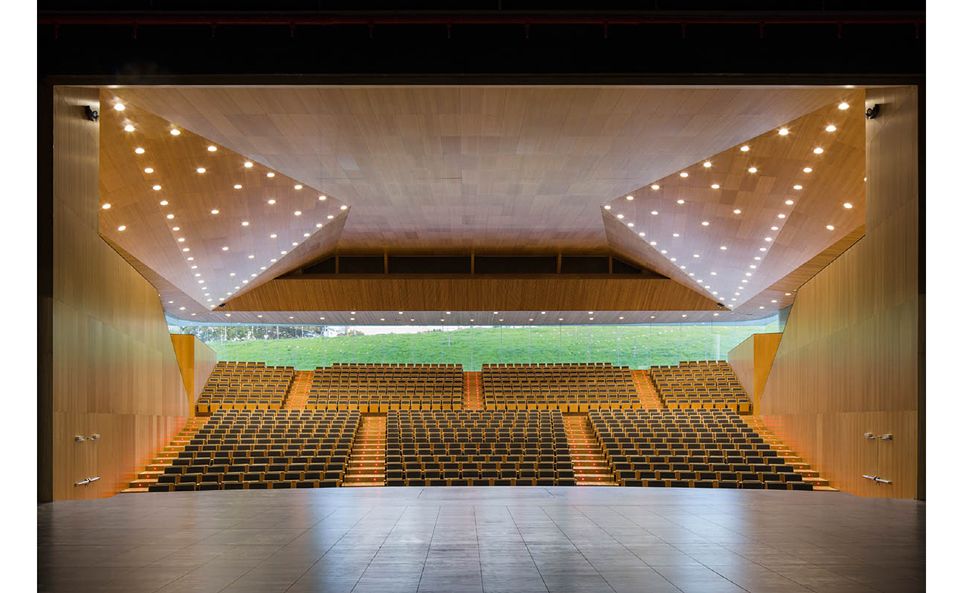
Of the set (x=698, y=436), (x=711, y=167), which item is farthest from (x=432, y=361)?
(x=711, y=167)

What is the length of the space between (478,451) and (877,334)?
9176mm

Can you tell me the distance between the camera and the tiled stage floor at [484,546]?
472 centimetres

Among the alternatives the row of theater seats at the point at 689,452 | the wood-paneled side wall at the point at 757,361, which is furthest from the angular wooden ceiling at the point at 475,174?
the wood-paneled side wall at the point at 757,361

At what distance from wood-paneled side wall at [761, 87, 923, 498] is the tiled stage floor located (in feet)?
5.06

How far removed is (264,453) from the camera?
18.1 metres

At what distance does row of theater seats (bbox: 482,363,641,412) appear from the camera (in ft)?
89.4

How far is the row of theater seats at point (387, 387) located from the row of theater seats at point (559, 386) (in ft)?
4.18

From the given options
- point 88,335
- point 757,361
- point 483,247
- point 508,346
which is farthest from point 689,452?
point 508,346

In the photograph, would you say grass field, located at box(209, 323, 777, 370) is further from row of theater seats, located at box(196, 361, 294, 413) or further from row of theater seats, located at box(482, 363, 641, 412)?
row of theater seats, located at box(196, 361, 294, 413)

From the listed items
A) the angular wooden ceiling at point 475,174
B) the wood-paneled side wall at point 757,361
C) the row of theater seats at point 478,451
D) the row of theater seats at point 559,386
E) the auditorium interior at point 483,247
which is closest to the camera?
the auditorium interior at point 483,247

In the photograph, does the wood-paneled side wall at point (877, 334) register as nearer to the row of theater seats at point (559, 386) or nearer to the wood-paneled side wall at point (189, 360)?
the row of theater seats at point (559, 386)

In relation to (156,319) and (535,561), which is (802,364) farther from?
(535,561)

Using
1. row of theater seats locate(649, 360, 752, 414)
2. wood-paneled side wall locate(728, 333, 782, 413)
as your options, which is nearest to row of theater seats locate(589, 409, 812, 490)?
wood-paneled side wall locate(728, 333, 782, 413)

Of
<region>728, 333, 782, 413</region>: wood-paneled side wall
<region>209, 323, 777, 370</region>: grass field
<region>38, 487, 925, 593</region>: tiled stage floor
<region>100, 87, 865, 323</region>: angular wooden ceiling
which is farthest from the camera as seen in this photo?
<region>209, 323, 777, 370</region>: grass field
